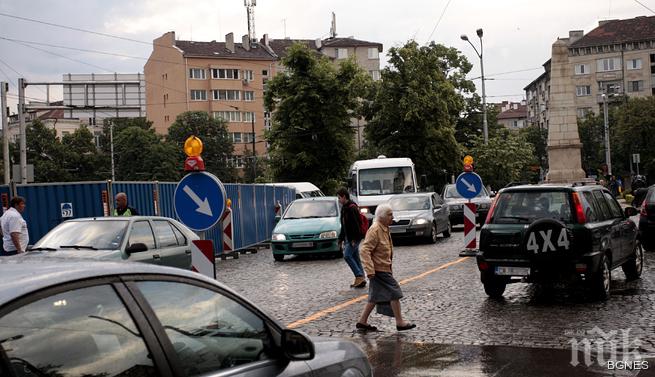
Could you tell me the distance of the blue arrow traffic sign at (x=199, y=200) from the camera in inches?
365

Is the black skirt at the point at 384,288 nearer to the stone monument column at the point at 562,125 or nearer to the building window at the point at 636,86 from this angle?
the stone monument column at the point at 562,125

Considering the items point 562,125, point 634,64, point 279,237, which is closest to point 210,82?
point 634,64

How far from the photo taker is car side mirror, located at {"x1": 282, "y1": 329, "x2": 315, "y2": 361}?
11.9 feet

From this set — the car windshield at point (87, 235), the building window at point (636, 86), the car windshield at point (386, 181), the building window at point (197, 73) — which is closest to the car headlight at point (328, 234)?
the car windshield at point (87, 235)

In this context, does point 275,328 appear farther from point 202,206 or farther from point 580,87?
point 580,87

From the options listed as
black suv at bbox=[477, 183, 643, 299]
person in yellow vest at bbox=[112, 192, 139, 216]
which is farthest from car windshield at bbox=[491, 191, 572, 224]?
person in yellow vest at bbox=[112, 192, 139, 216]

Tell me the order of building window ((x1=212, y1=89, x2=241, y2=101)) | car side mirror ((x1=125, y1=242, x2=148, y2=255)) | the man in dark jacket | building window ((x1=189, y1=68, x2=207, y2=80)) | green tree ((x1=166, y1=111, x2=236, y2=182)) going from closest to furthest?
1. car side mirror ((x1=125, y1=242, x2=148, y2=255))
2. the man in dark jacket
3. green tree ((x1=166, y1=111, x2=236, y2=182))
4. building window ((x1=189, y1=68, x2=207, y2=80))
5. building window ((x1=212, y1=89, x2=241, y2=101))

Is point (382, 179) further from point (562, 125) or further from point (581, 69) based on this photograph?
point (581, 69)

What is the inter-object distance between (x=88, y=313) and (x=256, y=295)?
1107cm

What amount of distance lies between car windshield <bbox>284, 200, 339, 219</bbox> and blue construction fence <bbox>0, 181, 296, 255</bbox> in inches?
105

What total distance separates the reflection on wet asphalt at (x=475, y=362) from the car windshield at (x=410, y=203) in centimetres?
1641

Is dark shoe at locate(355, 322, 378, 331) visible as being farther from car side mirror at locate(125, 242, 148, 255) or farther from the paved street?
car side mirror at locate(125, 242, 148, 255)

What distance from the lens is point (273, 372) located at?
3520 millimetres

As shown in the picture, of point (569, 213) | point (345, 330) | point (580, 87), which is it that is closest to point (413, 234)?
point (569, 213)
